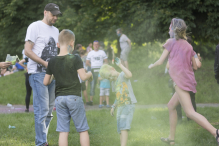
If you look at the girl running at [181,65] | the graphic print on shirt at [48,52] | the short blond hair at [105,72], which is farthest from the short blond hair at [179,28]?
the graphic print on shirt at [48,52]

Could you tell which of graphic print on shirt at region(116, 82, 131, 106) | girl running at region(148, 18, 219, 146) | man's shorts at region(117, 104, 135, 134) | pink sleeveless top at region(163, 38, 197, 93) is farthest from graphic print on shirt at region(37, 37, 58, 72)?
pink sleeveless top at region(163, 38, 197, 93)

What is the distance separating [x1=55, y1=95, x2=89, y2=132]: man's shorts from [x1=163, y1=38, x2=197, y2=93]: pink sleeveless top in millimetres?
1662

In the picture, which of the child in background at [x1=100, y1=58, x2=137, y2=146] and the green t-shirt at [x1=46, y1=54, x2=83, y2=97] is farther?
the child in background at [x1=100, y1=58, x2=137, y2=146]

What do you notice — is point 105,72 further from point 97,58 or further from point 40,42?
point 97,58

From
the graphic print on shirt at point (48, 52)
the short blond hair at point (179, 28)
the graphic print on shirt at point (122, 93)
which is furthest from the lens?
the graphic print on shirt at point (48, 52)

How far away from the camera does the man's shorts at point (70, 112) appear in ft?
12.5

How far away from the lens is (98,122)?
7.05 metres

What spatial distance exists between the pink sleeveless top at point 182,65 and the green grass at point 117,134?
4.00 feet

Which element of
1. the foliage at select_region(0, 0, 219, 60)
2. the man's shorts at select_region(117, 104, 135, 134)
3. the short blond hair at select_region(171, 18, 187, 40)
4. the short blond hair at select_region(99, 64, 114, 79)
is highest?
the foliage at select_region(0, 0, 219, 60)

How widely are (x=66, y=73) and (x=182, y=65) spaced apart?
74.0 inches

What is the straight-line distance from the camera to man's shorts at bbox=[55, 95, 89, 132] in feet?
12.5

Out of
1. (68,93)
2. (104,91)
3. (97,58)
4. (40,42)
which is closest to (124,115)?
(68,93)

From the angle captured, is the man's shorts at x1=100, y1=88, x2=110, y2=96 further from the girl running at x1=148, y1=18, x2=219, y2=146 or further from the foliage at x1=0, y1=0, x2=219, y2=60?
the foliage at x1=0, y1=0, x2=219, y2=60

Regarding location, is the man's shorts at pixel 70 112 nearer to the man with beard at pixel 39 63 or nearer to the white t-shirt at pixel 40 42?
the man with beard at pixel 39 63
